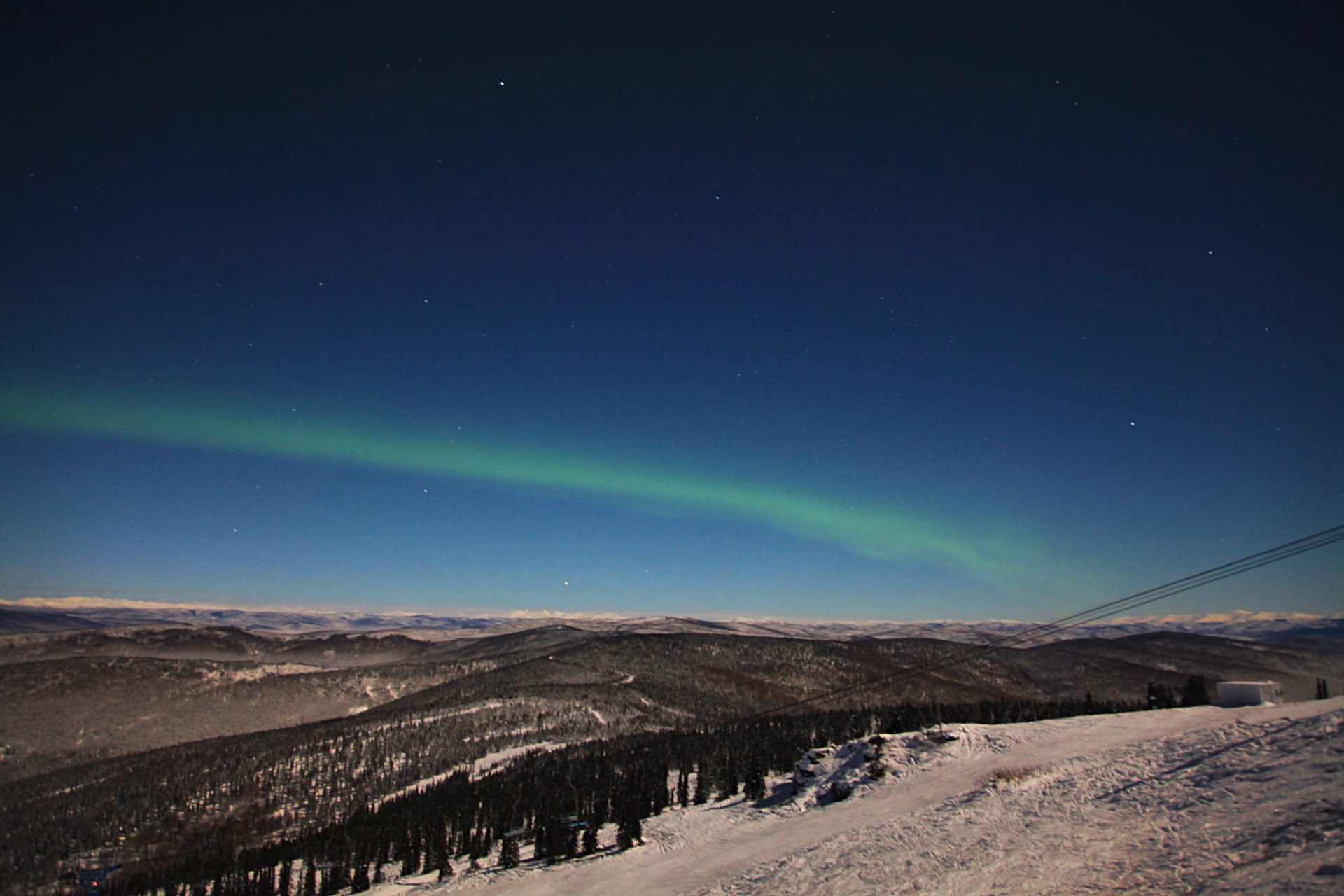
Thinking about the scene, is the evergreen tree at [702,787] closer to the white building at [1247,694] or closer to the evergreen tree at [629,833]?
the evergreen tree at [629,833]

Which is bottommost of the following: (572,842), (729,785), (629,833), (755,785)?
(572,842)

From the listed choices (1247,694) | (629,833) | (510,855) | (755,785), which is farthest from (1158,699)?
(510,855)

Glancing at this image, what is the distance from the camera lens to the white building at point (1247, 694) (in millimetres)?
36500

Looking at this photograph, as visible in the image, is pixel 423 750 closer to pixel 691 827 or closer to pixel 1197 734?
pixel 691 827

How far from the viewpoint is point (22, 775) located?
148 m

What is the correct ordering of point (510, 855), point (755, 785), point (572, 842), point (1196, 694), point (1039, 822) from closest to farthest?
point (1039, 822) < point (572, 842) < point (755, 785) < point (510, 855) < point (1196, 694)

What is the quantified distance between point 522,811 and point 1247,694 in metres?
62.4

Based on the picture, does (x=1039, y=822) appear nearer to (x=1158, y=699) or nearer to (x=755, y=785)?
(x=755, y=785)

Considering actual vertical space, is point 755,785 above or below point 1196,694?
below

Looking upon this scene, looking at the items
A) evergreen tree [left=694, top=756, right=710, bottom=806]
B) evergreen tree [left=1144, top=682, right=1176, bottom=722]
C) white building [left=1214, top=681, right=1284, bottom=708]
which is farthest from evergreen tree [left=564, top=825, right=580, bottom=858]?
evergreen tree [left=1144, top=682, right=1176, bottom=722]

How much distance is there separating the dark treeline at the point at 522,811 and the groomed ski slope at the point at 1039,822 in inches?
235

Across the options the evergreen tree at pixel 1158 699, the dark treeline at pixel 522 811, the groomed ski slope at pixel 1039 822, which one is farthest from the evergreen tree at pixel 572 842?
the evergreen tree at pixel 1158 699

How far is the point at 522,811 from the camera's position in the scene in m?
66.1

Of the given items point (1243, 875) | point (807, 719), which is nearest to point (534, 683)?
point (807, 719)
